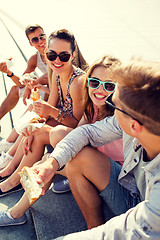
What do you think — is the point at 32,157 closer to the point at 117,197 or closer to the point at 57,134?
the point at 57,134

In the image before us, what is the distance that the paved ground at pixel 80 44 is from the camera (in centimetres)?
188

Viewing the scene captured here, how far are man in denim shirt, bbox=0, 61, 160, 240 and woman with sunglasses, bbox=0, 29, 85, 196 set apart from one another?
0.41 meters

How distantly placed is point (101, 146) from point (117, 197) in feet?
1.58

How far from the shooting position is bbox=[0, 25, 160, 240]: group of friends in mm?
1073

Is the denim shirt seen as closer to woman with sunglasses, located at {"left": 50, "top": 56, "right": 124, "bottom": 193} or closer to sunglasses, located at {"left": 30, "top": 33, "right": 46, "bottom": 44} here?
woman with sunglasses, located at {"left": 50, "top": 56, "right": 124, "bottom": 193}

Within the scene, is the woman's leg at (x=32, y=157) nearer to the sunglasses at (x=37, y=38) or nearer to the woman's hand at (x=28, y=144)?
the woman's hand at (x=28, y=144)

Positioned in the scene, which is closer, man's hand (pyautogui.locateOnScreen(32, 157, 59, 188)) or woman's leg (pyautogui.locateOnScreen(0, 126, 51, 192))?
man's hand (pyautogui.locateOnScreen(32, 157, 59, 188))

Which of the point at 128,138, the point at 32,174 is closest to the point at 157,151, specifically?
the point at 128,138

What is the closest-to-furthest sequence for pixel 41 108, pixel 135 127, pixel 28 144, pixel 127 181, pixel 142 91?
pixel 142 91 → pixel 135 127 → pixel 127 181 → pixel 28 144 → pixel 41 108

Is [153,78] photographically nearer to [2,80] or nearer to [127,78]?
[127,78]

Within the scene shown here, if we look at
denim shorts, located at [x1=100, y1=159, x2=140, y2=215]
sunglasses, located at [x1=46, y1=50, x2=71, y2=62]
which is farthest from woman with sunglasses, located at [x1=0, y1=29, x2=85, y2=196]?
denim shorts, located at [x1=100, y1=159, x2=140, y2=215]

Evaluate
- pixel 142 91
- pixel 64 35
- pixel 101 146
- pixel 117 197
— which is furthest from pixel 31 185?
pixel 64 35

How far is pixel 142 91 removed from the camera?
3.43ft

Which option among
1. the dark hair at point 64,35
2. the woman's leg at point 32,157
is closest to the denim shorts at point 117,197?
the woman's leg at point 32,157
